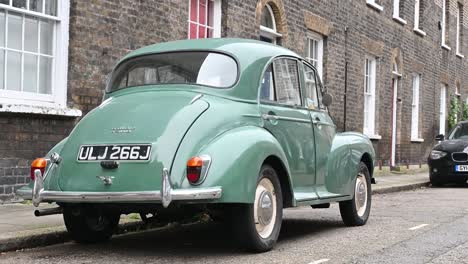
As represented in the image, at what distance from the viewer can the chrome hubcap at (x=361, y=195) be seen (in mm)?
8242

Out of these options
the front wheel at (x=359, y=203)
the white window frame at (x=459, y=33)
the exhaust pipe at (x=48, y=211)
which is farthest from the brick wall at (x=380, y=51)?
the exhaust pipe at (x=48, y=211)

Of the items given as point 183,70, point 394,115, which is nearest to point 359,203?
point 183,70

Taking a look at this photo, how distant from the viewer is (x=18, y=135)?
8922mm

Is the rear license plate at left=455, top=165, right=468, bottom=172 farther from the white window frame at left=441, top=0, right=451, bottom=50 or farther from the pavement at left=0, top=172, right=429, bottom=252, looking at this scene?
the white window frame at left=441, top=0, right=451, bottom=50

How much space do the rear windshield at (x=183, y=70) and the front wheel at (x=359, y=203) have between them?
8.66 feet

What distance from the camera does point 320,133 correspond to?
7.47 metres

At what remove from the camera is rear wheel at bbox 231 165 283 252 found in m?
5.70

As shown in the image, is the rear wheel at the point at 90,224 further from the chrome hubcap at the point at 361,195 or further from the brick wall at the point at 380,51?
the brick wall at the point at 380,51

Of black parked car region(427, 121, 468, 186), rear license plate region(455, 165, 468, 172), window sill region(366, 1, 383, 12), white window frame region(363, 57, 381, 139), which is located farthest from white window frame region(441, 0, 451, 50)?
rear license plate region(455, 165, 468, 172)

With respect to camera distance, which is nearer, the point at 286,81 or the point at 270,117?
the point at 270,117

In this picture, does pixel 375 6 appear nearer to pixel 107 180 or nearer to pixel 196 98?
pixel 196 98

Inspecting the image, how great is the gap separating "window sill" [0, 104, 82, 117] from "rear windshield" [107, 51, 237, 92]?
2.46m

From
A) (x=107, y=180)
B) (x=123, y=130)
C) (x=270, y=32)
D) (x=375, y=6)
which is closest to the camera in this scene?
(x=107, y=180)

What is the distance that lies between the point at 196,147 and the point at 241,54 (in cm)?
137
